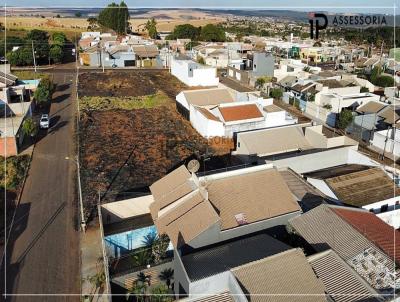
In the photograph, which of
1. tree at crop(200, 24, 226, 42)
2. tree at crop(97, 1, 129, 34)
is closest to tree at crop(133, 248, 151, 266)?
tree at crop(200, 24, 226, 42)

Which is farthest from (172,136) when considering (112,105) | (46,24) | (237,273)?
(46,24)

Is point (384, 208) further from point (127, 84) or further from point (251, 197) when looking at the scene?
point (127, 84)

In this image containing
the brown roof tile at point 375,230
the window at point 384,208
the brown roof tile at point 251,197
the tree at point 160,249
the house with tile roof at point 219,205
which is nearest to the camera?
the brown roof tile at point 375,230

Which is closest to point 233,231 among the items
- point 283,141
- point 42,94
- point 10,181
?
point 283,141

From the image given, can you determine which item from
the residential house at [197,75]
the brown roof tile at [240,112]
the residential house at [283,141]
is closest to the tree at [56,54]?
the residential house at [197,75]

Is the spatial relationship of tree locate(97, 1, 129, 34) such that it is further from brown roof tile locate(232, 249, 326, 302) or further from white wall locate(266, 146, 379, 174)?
brown roof tile locate(232, 249, 326, 302)

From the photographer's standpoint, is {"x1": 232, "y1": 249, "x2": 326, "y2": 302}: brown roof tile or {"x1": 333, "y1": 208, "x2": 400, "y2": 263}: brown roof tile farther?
{"x1": 333, "y1": 208, "x2": 400, "y2": 263}: brown roof tile

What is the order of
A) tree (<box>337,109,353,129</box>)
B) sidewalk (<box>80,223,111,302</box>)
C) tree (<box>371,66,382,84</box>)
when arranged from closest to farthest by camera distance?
sidewalk (<box>80,223,111,302</box>) → tree (<box>337,109,353,129</box>) → tree (<box>371,66,382,84</box>)

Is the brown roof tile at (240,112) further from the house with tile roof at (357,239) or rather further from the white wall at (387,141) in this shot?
the house with tile roof at (357,239)
